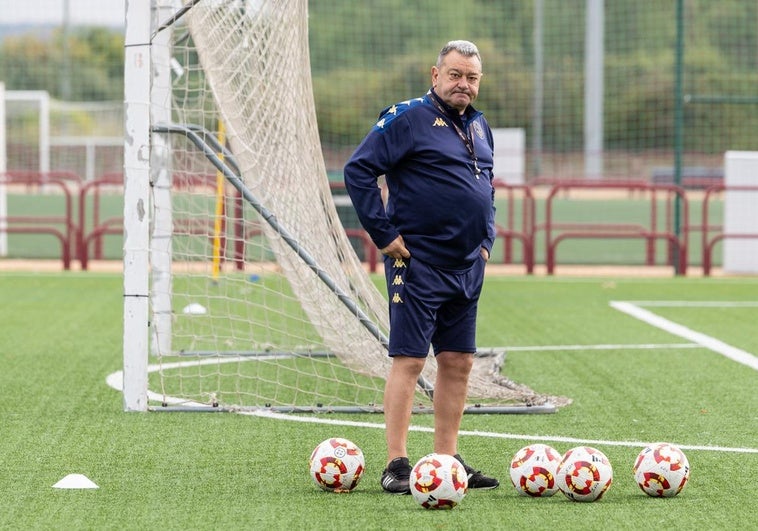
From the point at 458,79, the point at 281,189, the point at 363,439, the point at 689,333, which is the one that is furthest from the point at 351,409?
the point at 689,333

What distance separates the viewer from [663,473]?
5488mm

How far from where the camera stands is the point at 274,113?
8102mm

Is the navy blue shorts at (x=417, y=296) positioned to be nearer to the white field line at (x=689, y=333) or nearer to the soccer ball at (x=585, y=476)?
the soccer ball at (x=585, y=476)

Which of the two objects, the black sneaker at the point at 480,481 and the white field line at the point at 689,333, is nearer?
the black sneaker at the point at 480,481

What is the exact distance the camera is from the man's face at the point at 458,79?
5.56 m

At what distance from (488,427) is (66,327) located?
5255 mm

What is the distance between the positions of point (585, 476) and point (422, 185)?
136cm

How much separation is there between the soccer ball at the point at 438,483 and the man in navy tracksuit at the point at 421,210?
0.31m

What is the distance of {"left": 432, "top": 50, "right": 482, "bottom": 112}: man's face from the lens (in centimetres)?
556

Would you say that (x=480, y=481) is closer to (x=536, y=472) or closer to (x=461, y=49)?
(x=536, y=472)

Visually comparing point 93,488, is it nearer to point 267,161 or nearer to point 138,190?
point 138,190

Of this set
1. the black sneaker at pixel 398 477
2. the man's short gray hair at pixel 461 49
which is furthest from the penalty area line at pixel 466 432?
the man's short gray hair at pixel 461 49

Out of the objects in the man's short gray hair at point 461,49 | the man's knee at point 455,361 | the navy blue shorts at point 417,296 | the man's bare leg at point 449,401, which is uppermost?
the man's short gray hair at point 461,49

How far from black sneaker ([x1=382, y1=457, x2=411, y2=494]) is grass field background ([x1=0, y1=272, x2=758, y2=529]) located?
0.07 meters
